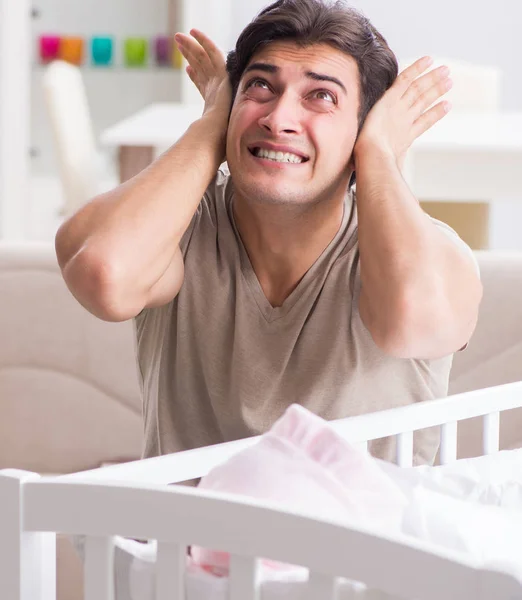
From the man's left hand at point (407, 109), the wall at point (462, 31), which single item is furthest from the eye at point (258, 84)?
the wall at point (462, 31)

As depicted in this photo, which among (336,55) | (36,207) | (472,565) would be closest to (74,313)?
(336,55)

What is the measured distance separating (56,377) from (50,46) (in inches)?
136

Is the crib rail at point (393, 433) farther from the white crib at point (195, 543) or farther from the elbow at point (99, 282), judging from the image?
the elbow at point (99, 282)

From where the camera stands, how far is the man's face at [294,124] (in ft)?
3.83

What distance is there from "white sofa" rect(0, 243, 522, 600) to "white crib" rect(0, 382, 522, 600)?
3.30 feet

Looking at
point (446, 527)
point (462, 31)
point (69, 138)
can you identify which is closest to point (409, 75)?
point (446, 527)

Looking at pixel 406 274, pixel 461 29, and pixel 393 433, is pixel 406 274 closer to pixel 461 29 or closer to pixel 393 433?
pixel 393 433

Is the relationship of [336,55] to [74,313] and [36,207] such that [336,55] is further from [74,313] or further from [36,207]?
[36,207]

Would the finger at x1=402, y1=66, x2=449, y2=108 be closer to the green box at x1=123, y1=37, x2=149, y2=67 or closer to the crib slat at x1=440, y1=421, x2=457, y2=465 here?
the crib slat at x1=440, y1=421, x2=457, y2=465

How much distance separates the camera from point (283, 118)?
117 cm

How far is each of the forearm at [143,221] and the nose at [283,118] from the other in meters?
0.10

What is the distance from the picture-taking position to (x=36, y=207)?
4938 millimetres

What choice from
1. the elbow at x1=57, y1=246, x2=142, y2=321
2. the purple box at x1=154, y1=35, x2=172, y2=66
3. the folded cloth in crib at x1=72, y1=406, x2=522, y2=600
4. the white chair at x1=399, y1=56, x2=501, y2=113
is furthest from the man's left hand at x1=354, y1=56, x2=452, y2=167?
the purple box at x1=154, y1=35, x2=172, y2=66

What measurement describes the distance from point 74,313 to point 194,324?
545 mm
